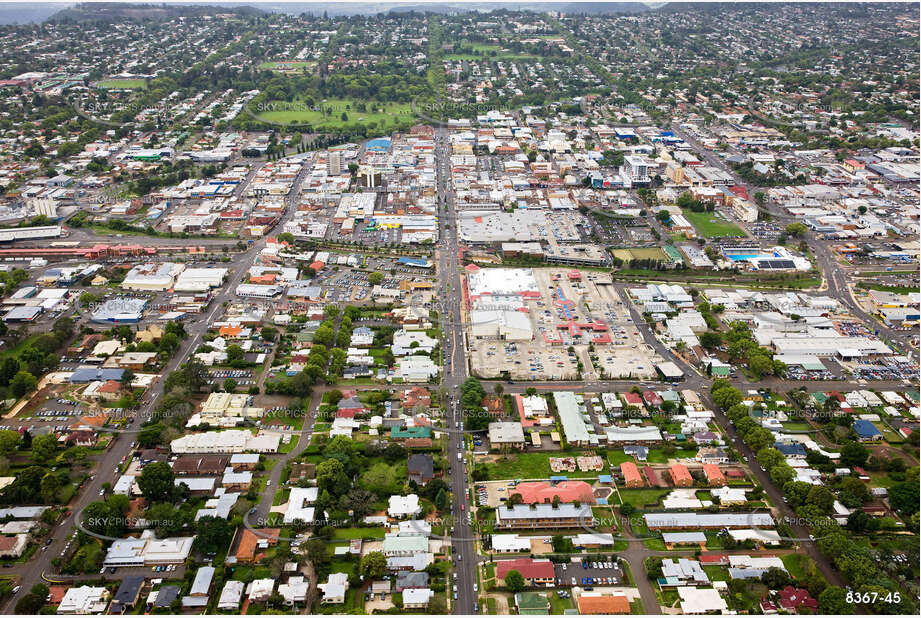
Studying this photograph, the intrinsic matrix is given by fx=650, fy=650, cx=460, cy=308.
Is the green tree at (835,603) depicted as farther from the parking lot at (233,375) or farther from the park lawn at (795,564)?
the parking lot at (233,375)

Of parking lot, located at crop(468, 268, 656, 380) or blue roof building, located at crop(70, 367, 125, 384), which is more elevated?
blue roof building, located at crop(70, 367, 125, 384)

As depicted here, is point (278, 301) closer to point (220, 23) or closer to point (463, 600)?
point (463, 600)

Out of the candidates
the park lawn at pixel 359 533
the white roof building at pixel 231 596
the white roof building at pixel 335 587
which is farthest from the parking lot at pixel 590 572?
the white roof building at pixel 231 596

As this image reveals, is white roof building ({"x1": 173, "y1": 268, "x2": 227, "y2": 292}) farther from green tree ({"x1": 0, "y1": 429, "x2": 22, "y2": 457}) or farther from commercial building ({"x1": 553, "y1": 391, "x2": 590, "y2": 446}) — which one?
commercial building ({"x1": 553, "y1": 391, "x2": 590, "y2": 446})

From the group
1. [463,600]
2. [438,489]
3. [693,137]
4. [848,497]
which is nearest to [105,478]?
[438,489]

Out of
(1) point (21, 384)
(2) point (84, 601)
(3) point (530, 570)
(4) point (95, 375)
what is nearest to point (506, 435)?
(3) point (530, 570)

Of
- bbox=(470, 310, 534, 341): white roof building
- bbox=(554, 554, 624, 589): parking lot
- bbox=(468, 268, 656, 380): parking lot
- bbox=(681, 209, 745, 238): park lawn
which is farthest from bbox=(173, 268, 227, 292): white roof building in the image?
bbox=(681, 209, 745, 238): park lawn

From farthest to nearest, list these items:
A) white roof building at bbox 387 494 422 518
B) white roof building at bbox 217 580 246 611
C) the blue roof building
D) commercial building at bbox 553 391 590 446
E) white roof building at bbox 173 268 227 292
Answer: white roof building at bbox 173 268 227 292
the blue roof building
commercial building at bbox 553 391 590 446
white roof building at bbox 387 494 422 518
white roof building at bbox 217 580 246 611

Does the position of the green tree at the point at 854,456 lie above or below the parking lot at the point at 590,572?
above
